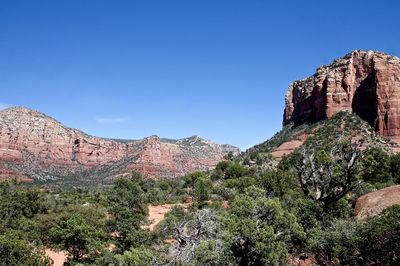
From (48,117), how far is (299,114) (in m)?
110

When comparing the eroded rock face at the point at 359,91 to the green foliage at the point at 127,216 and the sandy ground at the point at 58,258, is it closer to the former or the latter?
the green foliage at the point at 127,216

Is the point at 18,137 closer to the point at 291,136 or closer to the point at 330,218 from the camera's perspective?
the point at 291,136

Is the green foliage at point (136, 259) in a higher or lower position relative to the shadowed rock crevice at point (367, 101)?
lower

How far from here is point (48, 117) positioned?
18025cm

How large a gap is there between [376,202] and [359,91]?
82752 mm

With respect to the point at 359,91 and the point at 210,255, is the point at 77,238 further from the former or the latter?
the point at 359,91

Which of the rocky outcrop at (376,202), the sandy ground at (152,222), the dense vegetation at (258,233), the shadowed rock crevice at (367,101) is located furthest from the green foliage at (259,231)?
the shadowed rock crevice at (367,101)

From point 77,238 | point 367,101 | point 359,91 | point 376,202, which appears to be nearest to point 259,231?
point 376,202

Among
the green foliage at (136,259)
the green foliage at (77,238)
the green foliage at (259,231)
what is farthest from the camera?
the green foliage at (77,238)

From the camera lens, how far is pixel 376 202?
27141mm

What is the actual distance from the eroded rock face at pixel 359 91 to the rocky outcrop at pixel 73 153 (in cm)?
5763

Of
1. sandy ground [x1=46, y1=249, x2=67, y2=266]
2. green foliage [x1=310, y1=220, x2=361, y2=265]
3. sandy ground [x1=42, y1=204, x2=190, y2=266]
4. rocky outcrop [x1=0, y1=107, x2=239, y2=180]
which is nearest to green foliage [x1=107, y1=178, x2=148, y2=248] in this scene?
sandy ground [x1=42, y1=204, x2=190, y2=266]

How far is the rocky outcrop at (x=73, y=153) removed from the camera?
149625mm

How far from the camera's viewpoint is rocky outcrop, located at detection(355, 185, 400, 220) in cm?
2602
